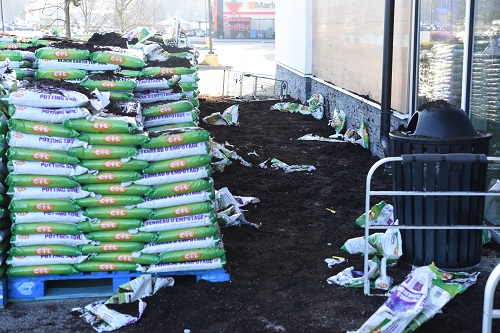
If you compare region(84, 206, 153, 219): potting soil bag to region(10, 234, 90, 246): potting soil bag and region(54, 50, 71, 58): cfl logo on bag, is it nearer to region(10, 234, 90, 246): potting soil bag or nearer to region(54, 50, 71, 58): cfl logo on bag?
region(10, 234, 90, 246): potting soil bag

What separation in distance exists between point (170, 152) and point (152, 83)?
1156 mm

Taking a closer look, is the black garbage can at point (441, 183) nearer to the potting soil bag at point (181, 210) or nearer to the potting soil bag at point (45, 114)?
the potting soil bag at point (181, 210)

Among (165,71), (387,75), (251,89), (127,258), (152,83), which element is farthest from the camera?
(251,89)

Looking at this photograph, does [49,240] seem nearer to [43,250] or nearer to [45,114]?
[43,250]

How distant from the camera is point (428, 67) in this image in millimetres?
8375

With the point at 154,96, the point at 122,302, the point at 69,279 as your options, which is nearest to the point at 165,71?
the point at 154,96

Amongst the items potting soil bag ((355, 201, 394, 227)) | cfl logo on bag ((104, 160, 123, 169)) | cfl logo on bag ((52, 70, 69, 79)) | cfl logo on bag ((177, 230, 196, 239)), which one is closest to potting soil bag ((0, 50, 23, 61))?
cfl logo on bag ((52, 70, 69, 79))

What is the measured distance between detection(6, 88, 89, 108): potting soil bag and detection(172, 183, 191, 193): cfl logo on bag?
0.95m

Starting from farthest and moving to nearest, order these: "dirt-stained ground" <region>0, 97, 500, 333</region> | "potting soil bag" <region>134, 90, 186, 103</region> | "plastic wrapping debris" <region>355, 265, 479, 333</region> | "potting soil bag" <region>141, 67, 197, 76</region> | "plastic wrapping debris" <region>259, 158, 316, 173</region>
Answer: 1. "plastic wrapping debris" <region>259, 158, 316, 173</region>
2. "potting soil bag" <region>141, 67, 197, 76</region>
3. "potting soil bag" <region>134, 90, 186, 103</region>
4. "dirt-stained ground" <region>0, 97, 500, 333</region>
5. "plastic wrapping debris" <region>355, 265, 479, 333</region>

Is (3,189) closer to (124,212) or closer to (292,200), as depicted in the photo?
(124,212)

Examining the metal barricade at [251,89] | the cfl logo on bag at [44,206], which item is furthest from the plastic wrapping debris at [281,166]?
the metal barricade at [251,89]

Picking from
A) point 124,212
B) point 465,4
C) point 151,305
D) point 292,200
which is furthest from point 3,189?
point 465,4

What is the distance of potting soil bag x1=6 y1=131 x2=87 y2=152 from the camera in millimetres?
5062

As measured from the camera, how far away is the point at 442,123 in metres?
5.24
